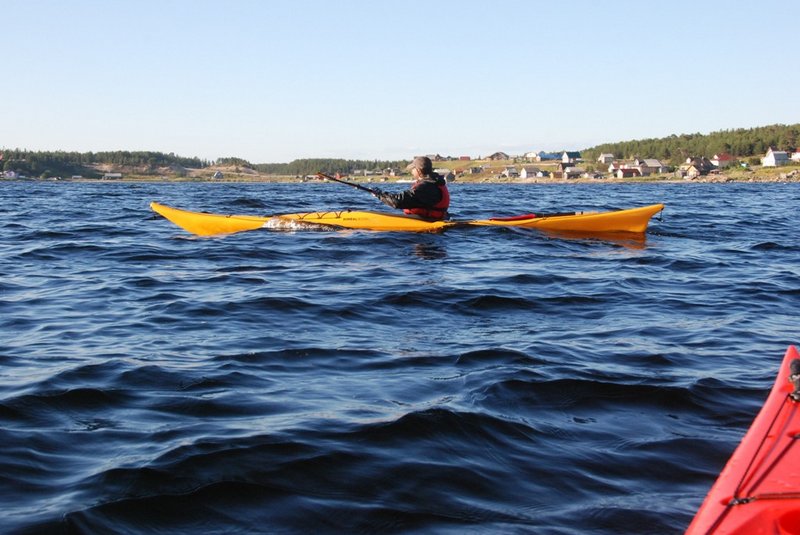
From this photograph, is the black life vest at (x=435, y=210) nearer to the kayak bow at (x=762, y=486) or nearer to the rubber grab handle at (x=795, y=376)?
the rubber grab handle at (x=795, y=376)

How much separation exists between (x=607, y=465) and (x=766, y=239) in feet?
40.2

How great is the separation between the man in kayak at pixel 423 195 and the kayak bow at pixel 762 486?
31.4ft

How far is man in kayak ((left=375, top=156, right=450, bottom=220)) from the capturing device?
1243 centimetres

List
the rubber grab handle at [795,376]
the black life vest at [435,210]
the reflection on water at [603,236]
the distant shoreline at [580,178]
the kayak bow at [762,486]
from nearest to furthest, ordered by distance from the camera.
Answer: the kayak bow at [762,486] < the rubber grab handle at [795,376] < the reflection on water at [603,236] < the black life vest at [435,210] < the distant shoreline at [580,178]

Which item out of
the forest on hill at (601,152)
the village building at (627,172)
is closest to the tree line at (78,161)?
the forest on hill at (601,152)

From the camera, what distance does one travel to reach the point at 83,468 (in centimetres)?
326

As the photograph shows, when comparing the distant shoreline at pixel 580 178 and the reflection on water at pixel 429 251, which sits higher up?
the distant shoreline at pixel 580 178

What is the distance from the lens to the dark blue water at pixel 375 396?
3.01m

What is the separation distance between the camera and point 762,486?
2.48m

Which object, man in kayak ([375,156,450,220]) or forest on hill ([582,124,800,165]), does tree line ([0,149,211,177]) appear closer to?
forest on hill ([582,124,800,165])

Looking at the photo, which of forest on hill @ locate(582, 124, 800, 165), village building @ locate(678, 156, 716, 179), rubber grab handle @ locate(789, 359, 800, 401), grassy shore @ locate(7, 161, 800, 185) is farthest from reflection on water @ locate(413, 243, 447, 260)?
forest on hill @ locate(582, 124, 800, 165)

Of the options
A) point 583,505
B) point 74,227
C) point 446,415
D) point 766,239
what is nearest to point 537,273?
point 446,415

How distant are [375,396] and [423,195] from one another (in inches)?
339

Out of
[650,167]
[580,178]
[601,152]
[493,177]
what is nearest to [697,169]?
[650,167]
